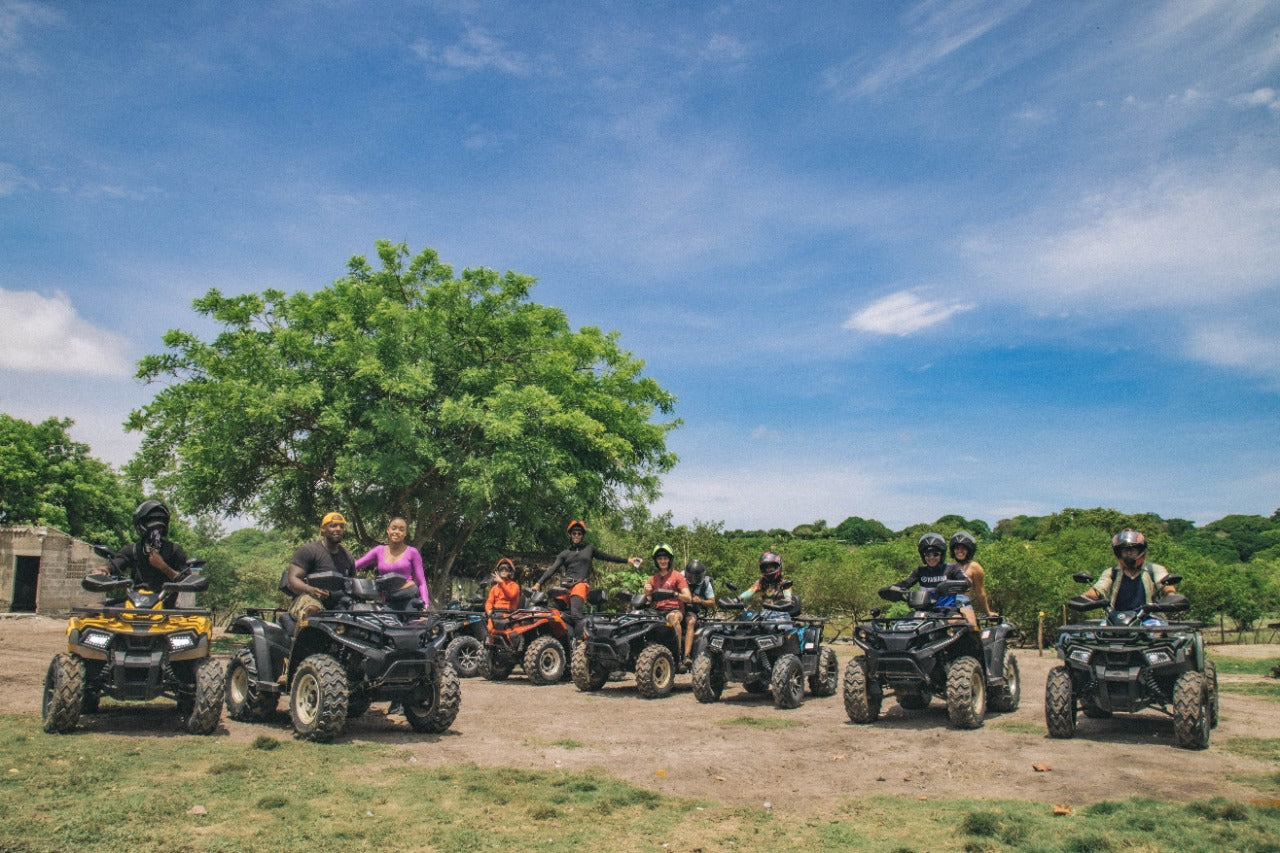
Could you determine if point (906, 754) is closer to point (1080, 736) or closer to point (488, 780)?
point (1080, 736)

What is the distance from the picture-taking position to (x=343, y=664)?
8.82 m

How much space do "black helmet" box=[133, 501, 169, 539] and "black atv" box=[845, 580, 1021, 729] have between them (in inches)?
289

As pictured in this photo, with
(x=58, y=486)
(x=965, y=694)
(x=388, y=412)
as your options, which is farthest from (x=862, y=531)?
(x=965, y=694)

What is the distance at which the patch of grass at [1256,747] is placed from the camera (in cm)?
812

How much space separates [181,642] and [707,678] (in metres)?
6.25

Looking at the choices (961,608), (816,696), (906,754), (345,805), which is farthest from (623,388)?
(345,805)

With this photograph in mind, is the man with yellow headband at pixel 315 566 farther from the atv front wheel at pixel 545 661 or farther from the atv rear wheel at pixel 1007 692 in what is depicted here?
the atv rear wheel at pixel 1007 692

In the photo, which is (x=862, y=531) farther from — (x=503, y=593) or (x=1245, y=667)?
(x=503, y=593)

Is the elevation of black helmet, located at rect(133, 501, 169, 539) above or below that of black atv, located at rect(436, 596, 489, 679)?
above

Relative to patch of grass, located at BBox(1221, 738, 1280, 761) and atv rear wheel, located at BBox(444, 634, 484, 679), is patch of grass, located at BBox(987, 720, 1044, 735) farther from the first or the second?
atv rear wheel, located at BBox(444, 634, 484, 679)

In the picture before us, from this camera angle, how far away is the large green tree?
20922mm

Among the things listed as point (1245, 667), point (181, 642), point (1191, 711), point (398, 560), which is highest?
point (398, 560)

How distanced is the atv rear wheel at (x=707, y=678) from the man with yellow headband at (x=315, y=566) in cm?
480

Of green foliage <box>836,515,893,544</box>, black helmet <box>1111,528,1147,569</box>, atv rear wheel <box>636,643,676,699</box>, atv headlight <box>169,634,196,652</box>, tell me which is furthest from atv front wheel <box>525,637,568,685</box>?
green foliage <box>836,515,893,544</box>
